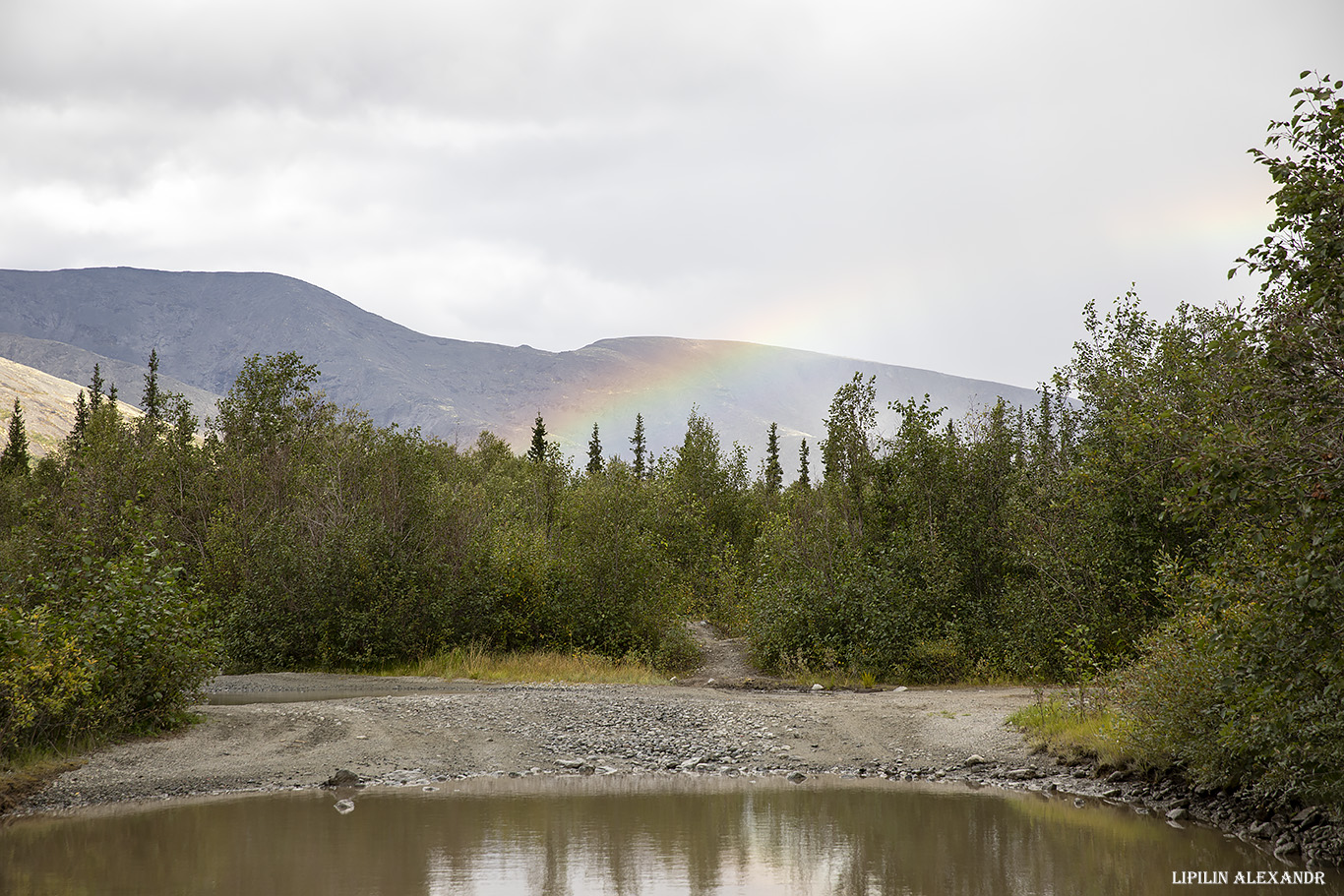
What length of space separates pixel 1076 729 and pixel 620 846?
10225 millimetres

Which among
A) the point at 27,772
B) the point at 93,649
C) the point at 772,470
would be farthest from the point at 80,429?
the point at 27,772

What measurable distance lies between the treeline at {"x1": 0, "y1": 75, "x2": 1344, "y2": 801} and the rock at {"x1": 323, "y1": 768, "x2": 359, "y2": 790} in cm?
492

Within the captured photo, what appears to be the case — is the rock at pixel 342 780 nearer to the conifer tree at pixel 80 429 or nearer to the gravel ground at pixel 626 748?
the gravel ground at pixel 626 748

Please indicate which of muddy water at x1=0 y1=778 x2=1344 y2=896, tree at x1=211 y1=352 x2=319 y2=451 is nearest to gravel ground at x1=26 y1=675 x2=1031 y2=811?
muddy water at x1=0 y1=778 x2=1344 y2=896

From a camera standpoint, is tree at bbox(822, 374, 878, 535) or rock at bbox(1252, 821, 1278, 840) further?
tree at bbox(822, 374, 878, 535)

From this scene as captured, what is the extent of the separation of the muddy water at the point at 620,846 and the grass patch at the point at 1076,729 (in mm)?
1754

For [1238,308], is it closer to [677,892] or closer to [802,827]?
[802,827]

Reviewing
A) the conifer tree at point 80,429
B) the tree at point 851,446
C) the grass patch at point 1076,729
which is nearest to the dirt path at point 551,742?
the grass patch at point 1076,729

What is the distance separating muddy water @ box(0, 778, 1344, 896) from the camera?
38.5 ft

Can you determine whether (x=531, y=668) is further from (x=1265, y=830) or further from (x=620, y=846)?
(x=1265, y=830)

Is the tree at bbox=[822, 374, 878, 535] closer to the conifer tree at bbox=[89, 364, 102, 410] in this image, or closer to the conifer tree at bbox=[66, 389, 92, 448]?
the conifer tree at bbox=[66, 389, 92, 448]

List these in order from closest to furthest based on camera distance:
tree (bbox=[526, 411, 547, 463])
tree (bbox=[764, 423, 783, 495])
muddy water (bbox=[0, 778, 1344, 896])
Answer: muddy water (bbox=[0, 778, 1344, 896]) → tree (bbox=[764, 423, 783, 495]) → tree (bbox=[526, 411, 547, 463])

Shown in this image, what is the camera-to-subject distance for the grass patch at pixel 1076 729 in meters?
16.8

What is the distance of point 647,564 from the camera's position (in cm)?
3856
